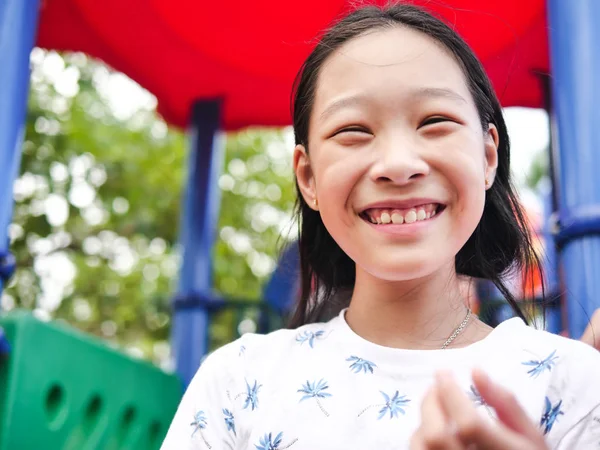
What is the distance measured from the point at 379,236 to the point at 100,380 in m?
1.27

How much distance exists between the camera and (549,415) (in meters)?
1.11

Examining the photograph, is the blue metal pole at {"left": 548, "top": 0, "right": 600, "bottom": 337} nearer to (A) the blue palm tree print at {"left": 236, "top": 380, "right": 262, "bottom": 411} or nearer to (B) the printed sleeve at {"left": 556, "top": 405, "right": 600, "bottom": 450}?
(B) the printed sleeve at {"left": 556, "top": 405, "right": 600, "bottom": 450}

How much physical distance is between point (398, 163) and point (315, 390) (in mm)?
419

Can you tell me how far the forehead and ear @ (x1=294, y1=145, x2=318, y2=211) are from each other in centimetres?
12

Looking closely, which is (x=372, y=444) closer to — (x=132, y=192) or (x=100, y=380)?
(x=100, y=380)

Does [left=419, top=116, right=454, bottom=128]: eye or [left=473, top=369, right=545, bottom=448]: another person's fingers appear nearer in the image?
[left=473, top=369, right=545, bottom=448]: another person's fingers

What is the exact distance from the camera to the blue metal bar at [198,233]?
3.10 meters

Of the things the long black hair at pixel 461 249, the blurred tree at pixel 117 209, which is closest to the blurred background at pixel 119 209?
the blurred tree at pixel 117 209

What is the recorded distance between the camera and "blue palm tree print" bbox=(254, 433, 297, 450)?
1.16m

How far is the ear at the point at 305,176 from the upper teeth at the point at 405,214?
0.22 meters

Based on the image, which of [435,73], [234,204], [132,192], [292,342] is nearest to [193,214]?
[292,342]

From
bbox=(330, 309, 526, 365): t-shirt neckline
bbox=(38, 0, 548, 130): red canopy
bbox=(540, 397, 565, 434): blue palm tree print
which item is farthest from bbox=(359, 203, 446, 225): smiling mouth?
bbox=(38, 0, 548, 130): red canopy

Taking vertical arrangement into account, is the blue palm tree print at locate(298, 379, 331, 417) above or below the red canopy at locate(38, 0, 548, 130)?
below

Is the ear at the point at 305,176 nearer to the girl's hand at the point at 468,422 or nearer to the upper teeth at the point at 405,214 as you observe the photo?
the upper teeth at the point at 405,214
